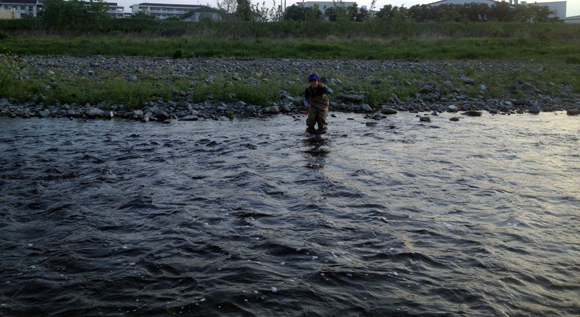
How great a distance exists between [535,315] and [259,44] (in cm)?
3056

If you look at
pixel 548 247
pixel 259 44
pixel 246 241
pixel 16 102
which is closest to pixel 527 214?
pixel 548 247

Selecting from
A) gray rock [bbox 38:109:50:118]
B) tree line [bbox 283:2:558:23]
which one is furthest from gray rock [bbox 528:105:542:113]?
tree line [bbox 283:2:558:23]

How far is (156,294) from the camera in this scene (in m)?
4.29

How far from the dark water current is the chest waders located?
1378 millimetres

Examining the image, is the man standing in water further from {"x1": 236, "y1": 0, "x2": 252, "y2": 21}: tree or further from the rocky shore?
{"x1": 236, "y1": 0, "x2": 252, "y2": 21}: tree

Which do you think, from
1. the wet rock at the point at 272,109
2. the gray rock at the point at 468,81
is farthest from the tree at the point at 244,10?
the wet rock at the point at 272,109

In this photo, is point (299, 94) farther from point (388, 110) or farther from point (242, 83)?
point (388, 110)

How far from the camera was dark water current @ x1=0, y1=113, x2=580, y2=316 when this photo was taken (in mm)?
4270

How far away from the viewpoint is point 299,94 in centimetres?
1577

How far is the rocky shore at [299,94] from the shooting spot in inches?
540

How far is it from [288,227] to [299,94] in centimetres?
1037

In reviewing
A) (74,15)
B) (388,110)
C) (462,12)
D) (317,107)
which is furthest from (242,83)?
(462,12)

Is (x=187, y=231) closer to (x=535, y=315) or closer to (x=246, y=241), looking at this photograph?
(x=246, y=241)

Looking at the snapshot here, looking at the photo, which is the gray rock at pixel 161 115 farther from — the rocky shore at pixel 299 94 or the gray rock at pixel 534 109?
the gray rock at pixel 534 109
